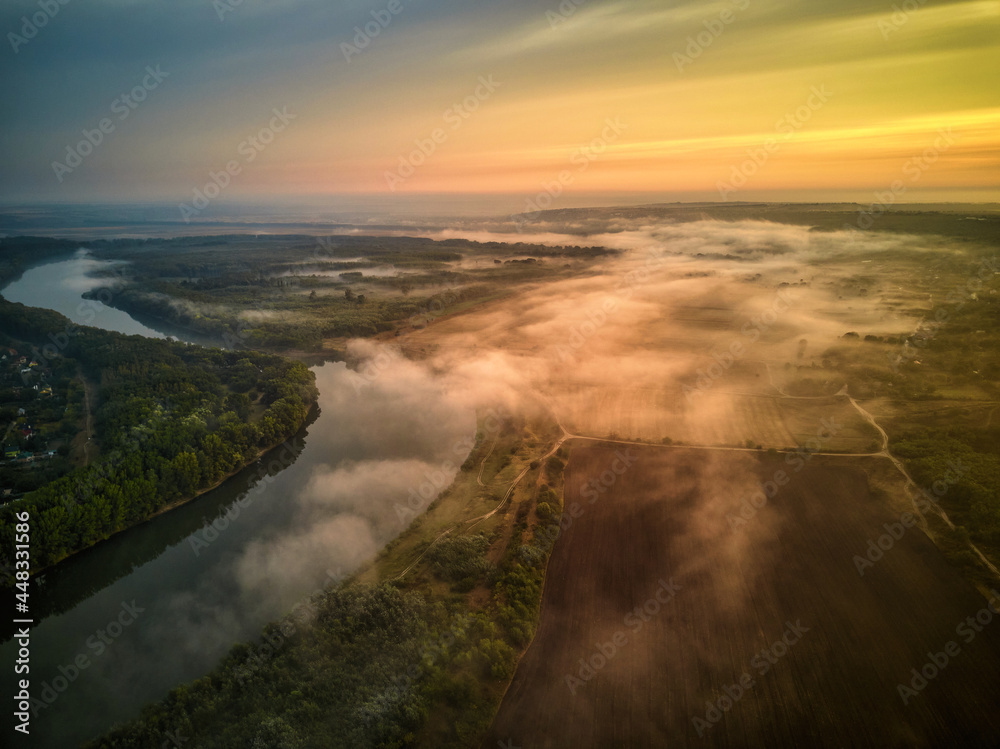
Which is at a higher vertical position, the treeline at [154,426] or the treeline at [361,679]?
the treeline at [154,426]

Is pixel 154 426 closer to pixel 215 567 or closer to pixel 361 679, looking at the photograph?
pixel 215 567

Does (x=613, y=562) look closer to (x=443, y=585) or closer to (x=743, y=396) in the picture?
(x=443, y=585)

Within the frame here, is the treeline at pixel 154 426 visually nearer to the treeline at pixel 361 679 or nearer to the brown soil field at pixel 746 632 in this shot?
the treeline at pixel 361 679

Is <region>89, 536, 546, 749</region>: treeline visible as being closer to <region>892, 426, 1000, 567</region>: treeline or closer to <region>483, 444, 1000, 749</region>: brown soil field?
<region>483, 444, 1000, 749</region>: brown soil field

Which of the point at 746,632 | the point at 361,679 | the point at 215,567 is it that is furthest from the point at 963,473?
the point at 215,567

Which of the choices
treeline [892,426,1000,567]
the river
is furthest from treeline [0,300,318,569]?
treeline [892,426,1000,567]

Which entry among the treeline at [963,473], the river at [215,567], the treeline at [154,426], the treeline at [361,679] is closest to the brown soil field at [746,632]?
the treeline at [361,679]
